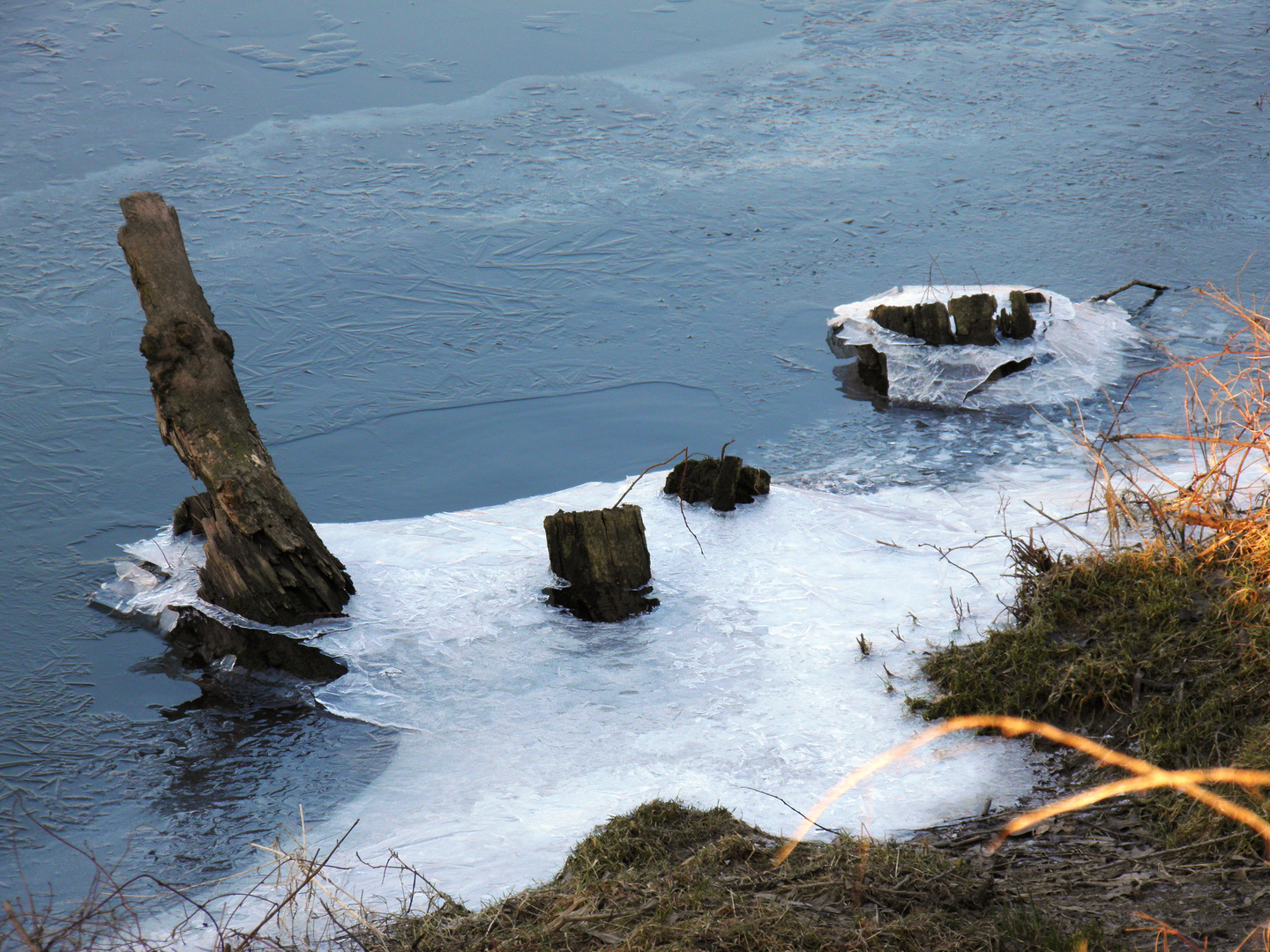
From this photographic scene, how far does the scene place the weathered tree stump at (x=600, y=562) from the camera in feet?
14.9

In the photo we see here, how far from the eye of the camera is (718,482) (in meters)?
5.03

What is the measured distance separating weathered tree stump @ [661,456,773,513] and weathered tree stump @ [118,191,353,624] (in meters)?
1.67

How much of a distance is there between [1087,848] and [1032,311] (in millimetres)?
4459

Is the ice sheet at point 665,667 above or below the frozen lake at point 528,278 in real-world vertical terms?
below

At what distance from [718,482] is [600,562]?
800 millimetres

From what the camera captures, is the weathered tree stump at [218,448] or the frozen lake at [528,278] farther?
the weathered tree stump at [218,448]

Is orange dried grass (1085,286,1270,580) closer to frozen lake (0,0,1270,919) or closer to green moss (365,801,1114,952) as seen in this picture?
frozen lake (0,0,1270,919)

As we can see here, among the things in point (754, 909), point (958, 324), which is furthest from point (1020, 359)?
point (754, 909)

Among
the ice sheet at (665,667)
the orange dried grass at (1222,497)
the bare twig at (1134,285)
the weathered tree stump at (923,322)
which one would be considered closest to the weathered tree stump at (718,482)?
the ice sheet at (665,667)

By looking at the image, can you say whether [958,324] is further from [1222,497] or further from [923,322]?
[1222,497]

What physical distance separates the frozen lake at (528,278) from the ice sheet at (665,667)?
30 mm

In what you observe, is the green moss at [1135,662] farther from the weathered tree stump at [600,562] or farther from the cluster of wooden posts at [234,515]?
the cluster of wooden posts at [234,515]

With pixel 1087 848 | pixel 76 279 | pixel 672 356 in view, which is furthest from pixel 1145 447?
pixel 76 279

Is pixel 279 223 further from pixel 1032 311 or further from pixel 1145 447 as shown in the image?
pixel 1145 447
